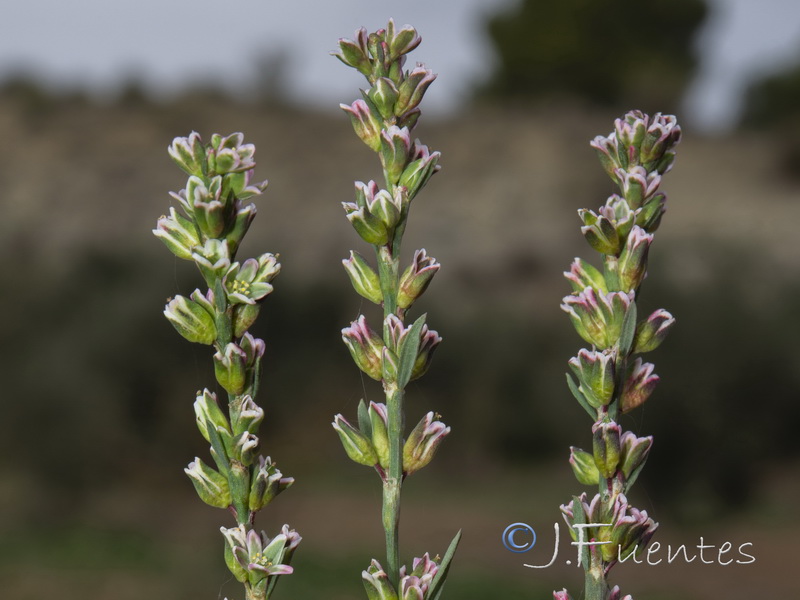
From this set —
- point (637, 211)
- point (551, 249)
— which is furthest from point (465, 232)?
point (637, 211)

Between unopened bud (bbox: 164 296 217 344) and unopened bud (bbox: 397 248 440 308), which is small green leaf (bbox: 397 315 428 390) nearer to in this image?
unopened bud (bbox: 397 248 440 308)

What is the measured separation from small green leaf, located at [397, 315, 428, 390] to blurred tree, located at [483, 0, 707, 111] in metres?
36.3

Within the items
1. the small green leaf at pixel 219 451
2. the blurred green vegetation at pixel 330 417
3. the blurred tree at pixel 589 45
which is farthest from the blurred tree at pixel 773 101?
the small green leaf at pixel 219 451

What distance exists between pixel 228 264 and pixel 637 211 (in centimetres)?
37

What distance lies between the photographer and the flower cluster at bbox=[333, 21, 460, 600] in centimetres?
82

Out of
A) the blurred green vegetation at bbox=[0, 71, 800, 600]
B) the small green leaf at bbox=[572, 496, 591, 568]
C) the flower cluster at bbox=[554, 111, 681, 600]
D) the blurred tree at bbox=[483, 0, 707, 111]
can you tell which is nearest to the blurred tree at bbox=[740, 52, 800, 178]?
the blurred tree at bbox=[483, 0, 707, 111]

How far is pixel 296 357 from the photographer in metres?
17.0

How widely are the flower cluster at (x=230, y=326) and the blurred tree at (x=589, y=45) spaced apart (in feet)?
119

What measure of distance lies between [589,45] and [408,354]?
3875 cm

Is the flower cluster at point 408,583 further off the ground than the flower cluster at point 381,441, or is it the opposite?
the flower cluster at point 381,441

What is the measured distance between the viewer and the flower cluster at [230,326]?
805 mm

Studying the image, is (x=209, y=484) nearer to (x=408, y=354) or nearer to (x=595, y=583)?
(x=408, y=354)

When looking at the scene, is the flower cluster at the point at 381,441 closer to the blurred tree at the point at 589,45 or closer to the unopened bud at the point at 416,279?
the unopened bud at the point at 416,279

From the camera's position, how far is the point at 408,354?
823 mm
